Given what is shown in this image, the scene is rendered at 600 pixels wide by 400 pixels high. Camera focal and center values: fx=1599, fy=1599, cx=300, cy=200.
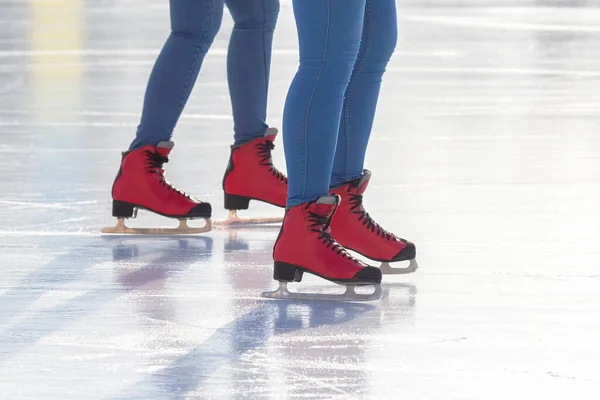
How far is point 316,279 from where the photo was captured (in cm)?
417

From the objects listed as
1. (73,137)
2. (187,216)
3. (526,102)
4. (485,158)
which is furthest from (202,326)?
(526,102)

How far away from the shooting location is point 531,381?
303 cm

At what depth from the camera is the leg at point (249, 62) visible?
518 centimetres

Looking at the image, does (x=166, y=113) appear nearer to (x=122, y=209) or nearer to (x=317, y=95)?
(x=122, y=209)

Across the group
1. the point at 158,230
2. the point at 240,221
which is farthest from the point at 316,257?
the point at 240,221

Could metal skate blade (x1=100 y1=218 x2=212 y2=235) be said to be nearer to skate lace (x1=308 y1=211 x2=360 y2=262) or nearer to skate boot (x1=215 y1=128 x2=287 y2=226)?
skate boot (x1=215 y1=128 x2=287 y2=226)

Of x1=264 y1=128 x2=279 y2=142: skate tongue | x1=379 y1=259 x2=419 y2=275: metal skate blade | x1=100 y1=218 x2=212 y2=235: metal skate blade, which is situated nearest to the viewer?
x1=379 y1=259 x2=419 y2=275: metal skate blade

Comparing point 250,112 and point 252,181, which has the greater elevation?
point 250,112

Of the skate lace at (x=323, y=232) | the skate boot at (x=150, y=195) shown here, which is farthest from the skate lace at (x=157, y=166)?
the skate lace at (x=323, y=232)

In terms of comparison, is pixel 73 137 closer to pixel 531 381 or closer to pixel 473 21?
pixel 531 381

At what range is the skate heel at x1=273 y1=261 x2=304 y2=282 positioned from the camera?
12.9ft

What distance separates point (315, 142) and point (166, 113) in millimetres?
1183

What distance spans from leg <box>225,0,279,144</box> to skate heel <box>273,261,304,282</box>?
1.30m

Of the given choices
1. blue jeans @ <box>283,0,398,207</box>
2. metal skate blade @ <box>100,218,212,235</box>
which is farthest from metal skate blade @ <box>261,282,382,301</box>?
metal skate blade @ <box>100,218,212,235</box>
